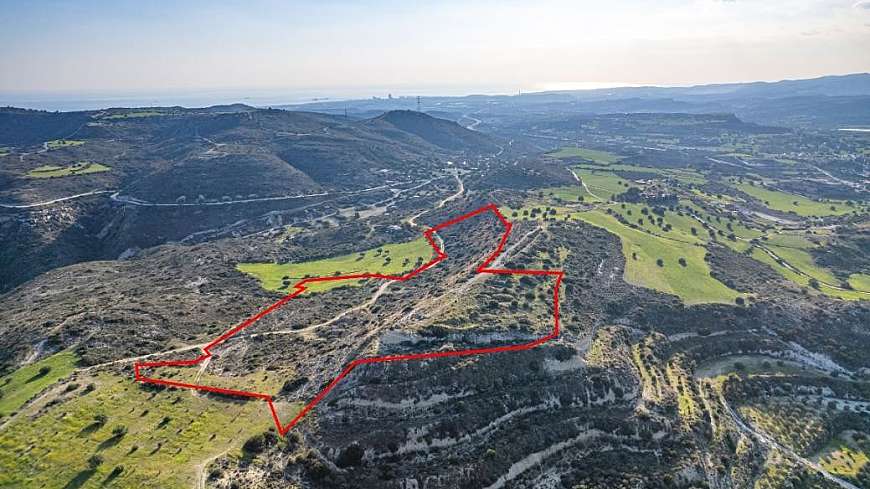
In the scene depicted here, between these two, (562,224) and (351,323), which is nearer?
(351,323)

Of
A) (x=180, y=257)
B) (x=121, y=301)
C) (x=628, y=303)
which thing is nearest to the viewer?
(x=628, y=303)

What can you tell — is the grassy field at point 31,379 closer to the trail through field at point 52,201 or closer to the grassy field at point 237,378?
the grassy field at point 237,378

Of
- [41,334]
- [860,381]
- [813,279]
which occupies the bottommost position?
[860,381]

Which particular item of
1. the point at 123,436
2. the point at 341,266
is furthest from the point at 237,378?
the point at 341,266

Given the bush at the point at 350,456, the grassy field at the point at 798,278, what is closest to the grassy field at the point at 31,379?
the bush at the point at 350,456

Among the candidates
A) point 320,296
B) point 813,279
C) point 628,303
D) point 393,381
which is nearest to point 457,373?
point 393,381

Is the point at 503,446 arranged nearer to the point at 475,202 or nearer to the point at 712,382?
the point at 712,382

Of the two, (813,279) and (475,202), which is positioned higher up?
(475,202)
